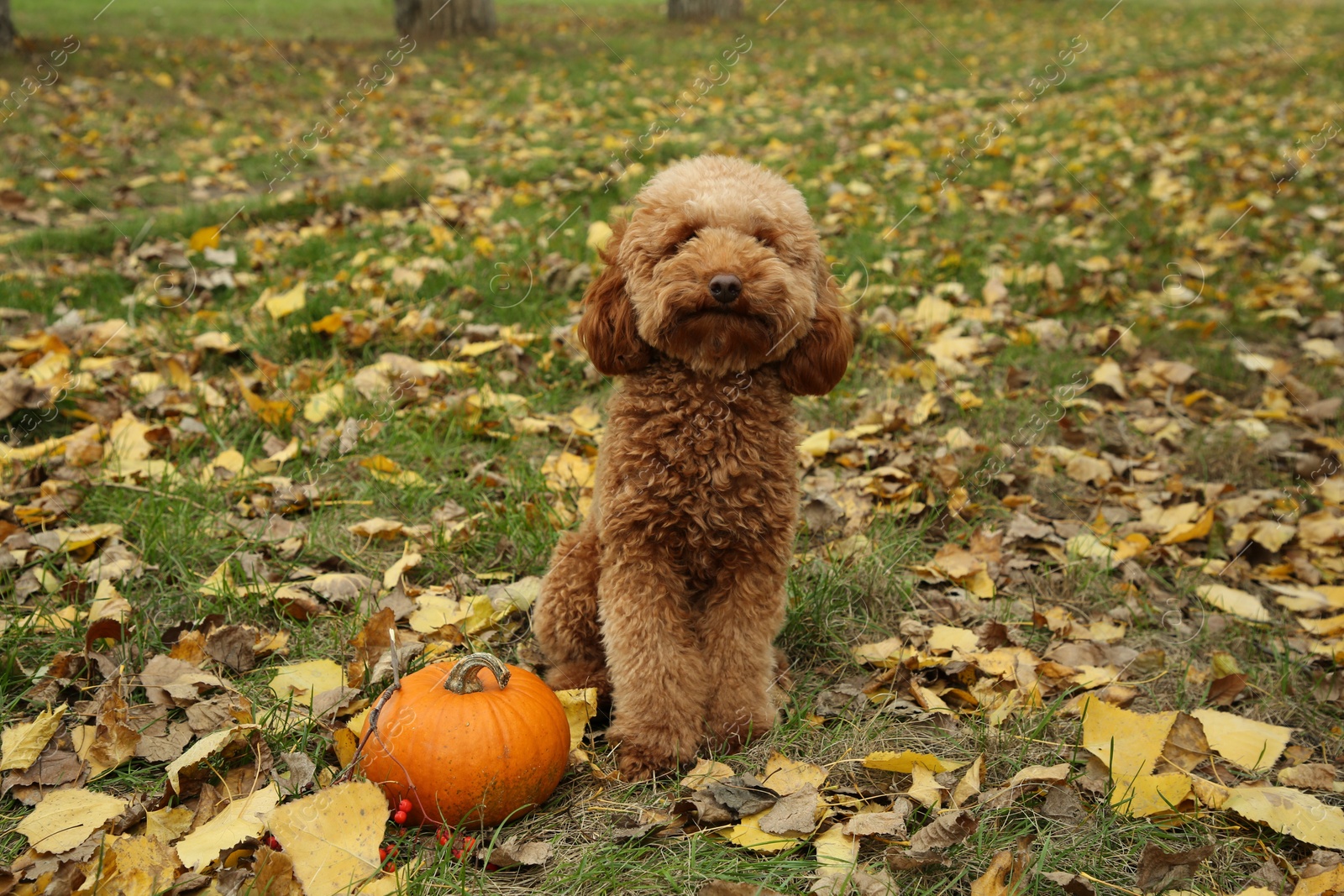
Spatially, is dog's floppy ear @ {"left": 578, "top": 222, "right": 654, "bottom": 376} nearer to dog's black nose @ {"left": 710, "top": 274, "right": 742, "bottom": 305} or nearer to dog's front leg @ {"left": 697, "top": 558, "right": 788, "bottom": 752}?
dog's black nose @ {"left": 710, "top": 274, "right": 742, "bottom": 305}

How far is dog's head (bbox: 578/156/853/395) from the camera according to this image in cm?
237

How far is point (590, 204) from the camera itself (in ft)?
21.6

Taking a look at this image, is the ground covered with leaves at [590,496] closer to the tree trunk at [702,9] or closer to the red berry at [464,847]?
the red berry at [464,847]

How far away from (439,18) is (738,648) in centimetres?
1238

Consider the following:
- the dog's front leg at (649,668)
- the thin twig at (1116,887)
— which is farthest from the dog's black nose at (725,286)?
the thin twig at (1116,887)

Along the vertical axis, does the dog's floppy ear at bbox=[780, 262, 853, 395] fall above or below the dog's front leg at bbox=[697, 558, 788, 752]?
above

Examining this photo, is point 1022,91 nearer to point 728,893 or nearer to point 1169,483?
point 1169,483

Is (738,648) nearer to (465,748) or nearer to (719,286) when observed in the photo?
(465,748)

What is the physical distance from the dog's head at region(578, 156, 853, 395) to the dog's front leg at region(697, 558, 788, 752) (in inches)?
21.6

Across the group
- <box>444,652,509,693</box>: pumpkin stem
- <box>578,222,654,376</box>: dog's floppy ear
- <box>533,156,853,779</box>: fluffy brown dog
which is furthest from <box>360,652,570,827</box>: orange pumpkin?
<box>578,222,654,376</box>: dog's floppy ear

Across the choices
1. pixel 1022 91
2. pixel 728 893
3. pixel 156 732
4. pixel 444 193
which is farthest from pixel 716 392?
pixel 1022 91

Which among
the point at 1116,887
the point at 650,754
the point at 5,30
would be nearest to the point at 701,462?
the point at 650,754

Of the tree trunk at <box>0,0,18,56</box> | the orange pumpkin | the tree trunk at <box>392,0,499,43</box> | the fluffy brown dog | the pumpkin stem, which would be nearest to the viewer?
the orange pumpkin

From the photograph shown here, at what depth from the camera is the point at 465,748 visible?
2189mm
